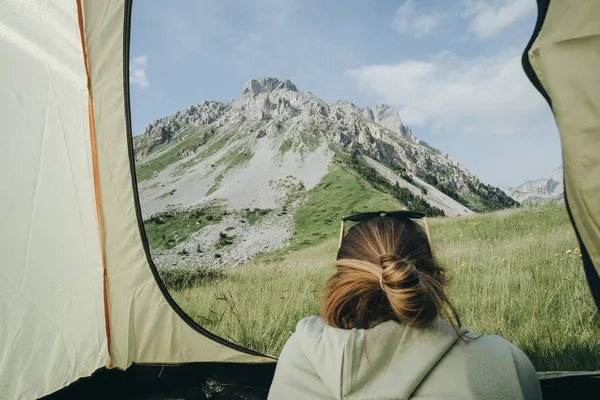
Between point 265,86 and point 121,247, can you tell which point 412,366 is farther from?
point 265,86

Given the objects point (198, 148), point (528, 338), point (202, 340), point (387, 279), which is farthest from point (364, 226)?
point (198, 148)

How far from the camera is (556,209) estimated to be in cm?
274

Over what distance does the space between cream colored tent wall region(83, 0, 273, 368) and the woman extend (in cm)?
138

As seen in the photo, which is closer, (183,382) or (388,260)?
(388,260)

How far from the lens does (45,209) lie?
7.04ft

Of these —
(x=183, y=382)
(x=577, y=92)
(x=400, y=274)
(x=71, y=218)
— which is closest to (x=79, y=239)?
(x=71, y=218)

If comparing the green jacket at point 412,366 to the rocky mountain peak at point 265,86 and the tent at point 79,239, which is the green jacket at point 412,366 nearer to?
the tent at point 79,239

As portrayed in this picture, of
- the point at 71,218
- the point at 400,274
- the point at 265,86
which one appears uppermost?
the point at 265,86

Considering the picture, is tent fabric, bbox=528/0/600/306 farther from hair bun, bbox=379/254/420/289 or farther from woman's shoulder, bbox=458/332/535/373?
hair bun, bbox=379/254/420/289

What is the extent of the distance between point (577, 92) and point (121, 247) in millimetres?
2155

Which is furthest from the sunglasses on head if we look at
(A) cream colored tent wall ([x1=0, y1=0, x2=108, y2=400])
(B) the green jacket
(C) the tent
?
(A) cream colored tent wall ([x1=0, y1=0, x2=108, y2=400])

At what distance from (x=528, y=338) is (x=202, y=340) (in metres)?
1.71

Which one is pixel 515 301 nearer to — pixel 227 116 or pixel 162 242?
pixel 162 242

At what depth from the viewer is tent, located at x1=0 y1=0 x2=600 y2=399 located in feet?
6.64
